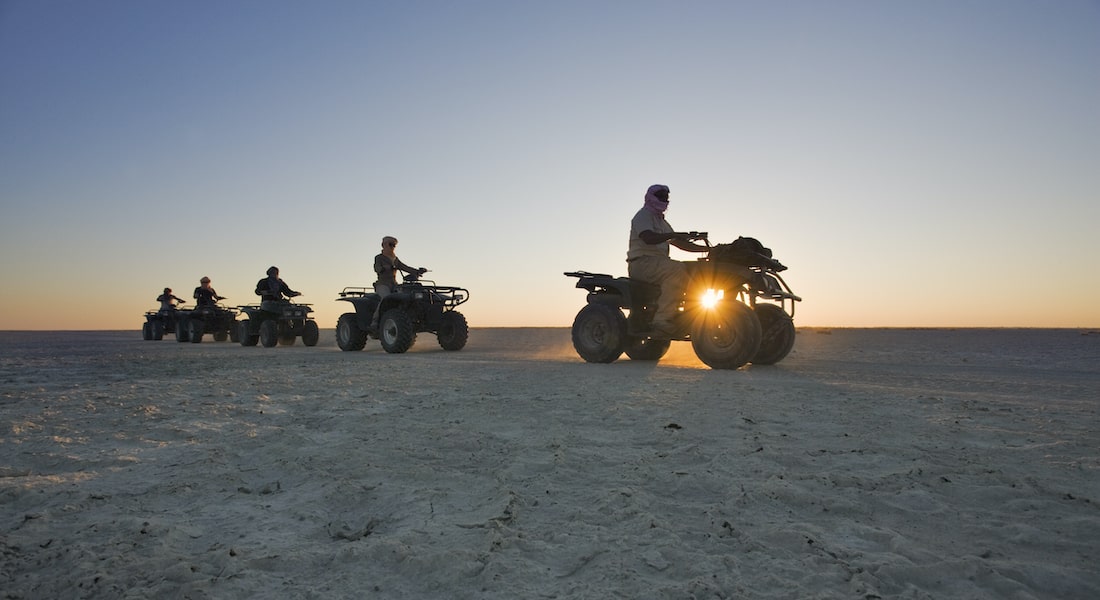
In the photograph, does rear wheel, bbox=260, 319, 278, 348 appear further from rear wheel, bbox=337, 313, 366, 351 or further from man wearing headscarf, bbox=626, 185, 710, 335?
man wearing headscarf, bbox=626, 185, 710, 335

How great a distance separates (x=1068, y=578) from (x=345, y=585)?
2665 mm

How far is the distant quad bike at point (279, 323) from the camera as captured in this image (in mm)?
17547

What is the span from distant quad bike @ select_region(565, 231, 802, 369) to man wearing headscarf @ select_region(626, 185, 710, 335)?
0.38ft

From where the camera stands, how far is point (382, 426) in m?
4.46

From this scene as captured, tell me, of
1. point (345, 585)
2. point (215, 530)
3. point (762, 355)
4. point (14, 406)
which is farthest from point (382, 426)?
point (762, 355)

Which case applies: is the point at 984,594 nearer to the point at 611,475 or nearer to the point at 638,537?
the point at 638,537

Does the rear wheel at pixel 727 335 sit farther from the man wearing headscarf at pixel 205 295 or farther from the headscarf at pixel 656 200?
the man wearing headscarf at pixel 205 295

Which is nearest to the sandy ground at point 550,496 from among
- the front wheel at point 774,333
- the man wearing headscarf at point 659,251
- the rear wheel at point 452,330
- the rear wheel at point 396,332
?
the front wheel at point 774,333

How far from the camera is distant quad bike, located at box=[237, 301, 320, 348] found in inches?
691

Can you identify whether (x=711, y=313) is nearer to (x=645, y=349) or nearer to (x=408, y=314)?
(x=645, y=349)

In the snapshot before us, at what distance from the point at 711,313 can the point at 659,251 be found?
1349 mm

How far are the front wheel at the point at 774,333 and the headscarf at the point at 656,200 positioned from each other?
204cm

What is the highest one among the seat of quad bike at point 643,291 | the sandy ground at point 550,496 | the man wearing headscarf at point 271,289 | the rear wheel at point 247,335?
the man wearing headscarf at point 271,289

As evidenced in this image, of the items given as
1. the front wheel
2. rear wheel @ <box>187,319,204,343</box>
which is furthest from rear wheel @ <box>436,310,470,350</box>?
rear wheel @ <box>187,319,204,343</box>
